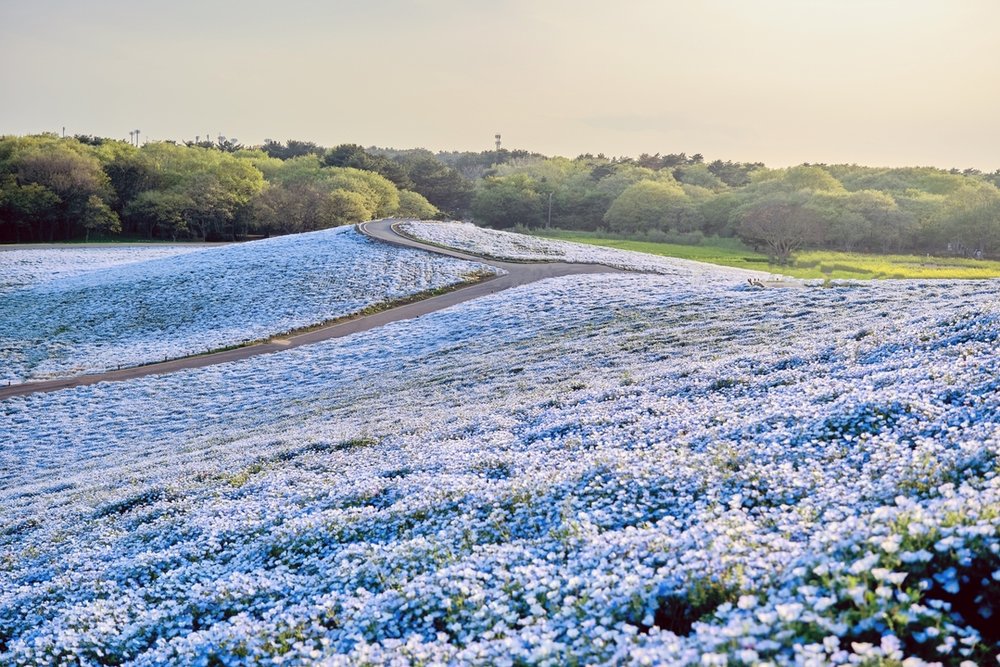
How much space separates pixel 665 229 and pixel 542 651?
132 m

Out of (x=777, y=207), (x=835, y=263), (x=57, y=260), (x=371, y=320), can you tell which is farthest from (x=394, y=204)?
(x=371, y=320)

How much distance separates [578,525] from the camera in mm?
8461

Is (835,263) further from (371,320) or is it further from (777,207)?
(371,320)

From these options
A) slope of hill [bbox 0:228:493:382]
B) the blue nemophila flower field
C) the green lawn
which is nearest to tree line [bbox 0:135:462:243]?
slope of hill [bbox 0:228:493:382]

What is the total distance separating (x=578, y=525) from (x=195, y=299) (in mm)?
51804

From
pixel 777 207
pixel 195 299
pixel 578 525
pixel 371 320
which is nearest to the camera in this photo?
pixel 578 525

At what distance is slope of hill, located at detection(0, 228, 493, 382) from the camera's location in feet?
143

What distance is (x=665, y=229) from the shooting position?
13200 centimetres

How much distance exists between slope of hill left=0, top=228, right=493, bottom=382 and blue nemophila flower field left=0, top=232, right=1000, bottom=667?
22.0 metres

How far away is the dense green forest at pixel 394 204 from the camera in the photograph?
99.6 m

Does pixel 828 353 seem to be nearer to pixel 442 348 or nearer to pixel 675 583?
pixel 675 583

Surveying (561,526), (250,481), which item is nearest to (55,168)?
(250,481)

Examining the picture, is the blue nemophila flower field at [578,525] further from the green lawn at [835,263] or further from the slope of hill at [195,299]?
the green lawn at [835,263]

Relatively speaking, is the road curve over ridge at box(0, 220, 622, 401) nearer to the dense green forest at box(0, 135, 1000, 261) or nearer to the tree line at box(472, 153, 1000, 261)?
the dense green forest at box(0, 135, 1000, 261)
